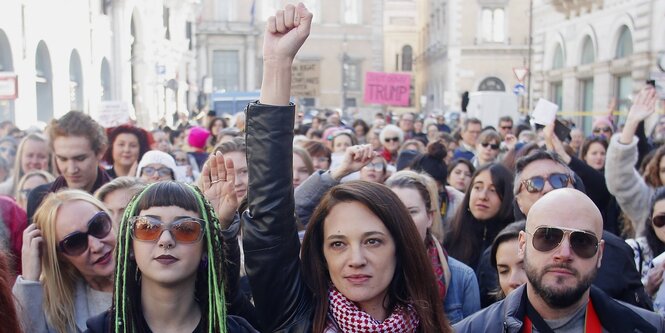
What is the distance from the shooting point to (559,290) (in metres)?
3.15

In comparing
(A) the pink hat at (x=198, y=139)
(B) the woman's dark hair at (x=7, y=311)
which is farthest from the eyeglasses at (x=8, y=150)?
(B) the woman's dark hair at (x=7, y=311)

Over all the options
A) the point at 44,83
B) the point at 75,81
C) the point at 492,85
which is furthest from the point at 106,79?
the point at 492,85

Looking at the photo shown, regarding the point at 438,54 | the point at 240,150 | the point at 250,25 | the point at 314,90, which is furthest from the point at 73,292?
the point at 250,25

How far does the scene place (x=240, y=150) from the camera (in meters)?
5.31

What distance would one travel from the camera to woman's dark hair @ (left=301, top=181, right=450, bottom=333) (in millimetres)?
3016

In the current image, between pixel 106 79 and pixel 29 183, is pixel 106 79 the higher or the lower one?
the higher one

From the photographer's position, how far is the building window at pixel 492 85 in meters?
48.8

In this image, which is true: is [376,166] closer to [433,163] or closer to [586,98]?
[433,163]

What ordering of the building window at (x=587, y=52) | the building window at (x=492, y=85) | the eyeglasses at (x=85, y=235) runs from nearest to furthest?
the eyeglasses at (x=85, y=235) < the building window at (x=587, y=52) < the building window at (x=492, y=85)

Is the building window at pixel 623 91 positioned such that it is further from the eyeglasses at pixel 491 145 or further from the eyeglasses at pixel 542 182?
the eyeglasses at pixel 542 182

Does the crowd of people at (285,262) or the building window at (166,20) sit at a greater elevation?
the building window at (166,20)

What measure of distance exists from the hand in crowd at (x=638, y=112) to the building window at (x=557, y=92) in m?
24.5

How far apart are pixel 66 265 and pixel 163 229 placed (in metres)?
0.95

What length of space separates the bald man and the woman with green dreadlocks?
1020 mm
